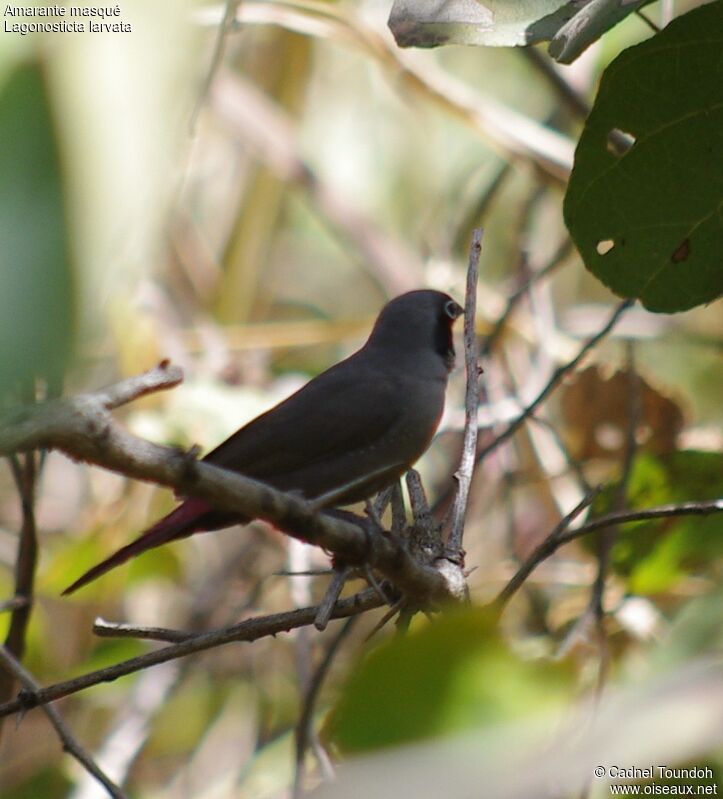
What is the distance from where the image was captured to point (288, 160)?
19.0 feet

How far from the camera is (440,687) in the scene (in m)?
0.88

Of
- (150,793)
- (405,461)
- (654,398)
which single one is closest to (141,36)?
(405,461)

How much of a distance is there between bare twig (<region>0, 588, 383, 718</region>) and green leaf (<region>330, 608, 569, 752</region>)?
1.33 m

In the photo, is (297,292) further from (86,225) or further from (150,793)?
(86,225)

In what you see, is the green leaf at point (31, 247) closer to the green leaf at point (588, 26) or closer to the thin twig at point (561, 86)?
the green leaf at point (588, 26)

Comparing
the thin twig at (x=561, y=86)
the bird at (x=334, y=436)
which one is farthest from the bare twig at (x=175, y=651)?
the thin twig at (x=561, y=86)

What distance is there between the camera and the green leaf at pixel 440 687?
0.86 m

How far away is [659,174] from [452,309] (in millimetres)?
1361

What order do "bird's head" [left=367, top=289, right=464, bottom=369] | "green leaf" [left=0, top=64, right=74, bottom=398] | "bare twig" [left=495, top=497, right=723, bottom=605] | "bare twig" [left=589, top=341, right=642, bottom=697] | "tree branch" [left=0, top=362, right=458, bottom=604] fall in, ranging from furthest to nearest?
"bird's head" [left=367, top=289, right=464, bottom=369], "bare twig" [left=589, top=341, right=642, bottom=697], "bare twig" [left=495, top=497, right=723, bottom=605], "tree branch" [left=0, top=362, right=458, bottom=604], "green leaf" [left=0, top=64, right=74, bottom=398]

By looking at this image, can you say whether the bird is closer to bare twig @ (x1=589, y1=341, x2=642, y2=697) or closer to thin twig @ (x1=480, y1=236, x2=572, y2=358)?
bare twig @ (x1=589, y1=341, x2=642, y2=697)

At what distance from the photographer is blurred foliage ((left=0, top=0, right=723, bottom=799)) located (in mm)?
817

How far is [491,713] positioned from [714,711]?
190mm

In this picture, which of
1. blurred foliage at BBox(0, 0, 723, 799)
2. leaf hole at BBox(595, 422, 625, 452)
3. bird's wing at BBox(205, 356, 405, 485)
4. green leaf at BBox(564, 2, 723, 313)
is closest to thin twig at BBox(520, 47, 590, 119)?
blurred foliage at BBox(0, 0, 723, 799)

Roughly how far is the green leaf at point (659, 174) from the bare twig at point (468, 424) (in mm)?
292
